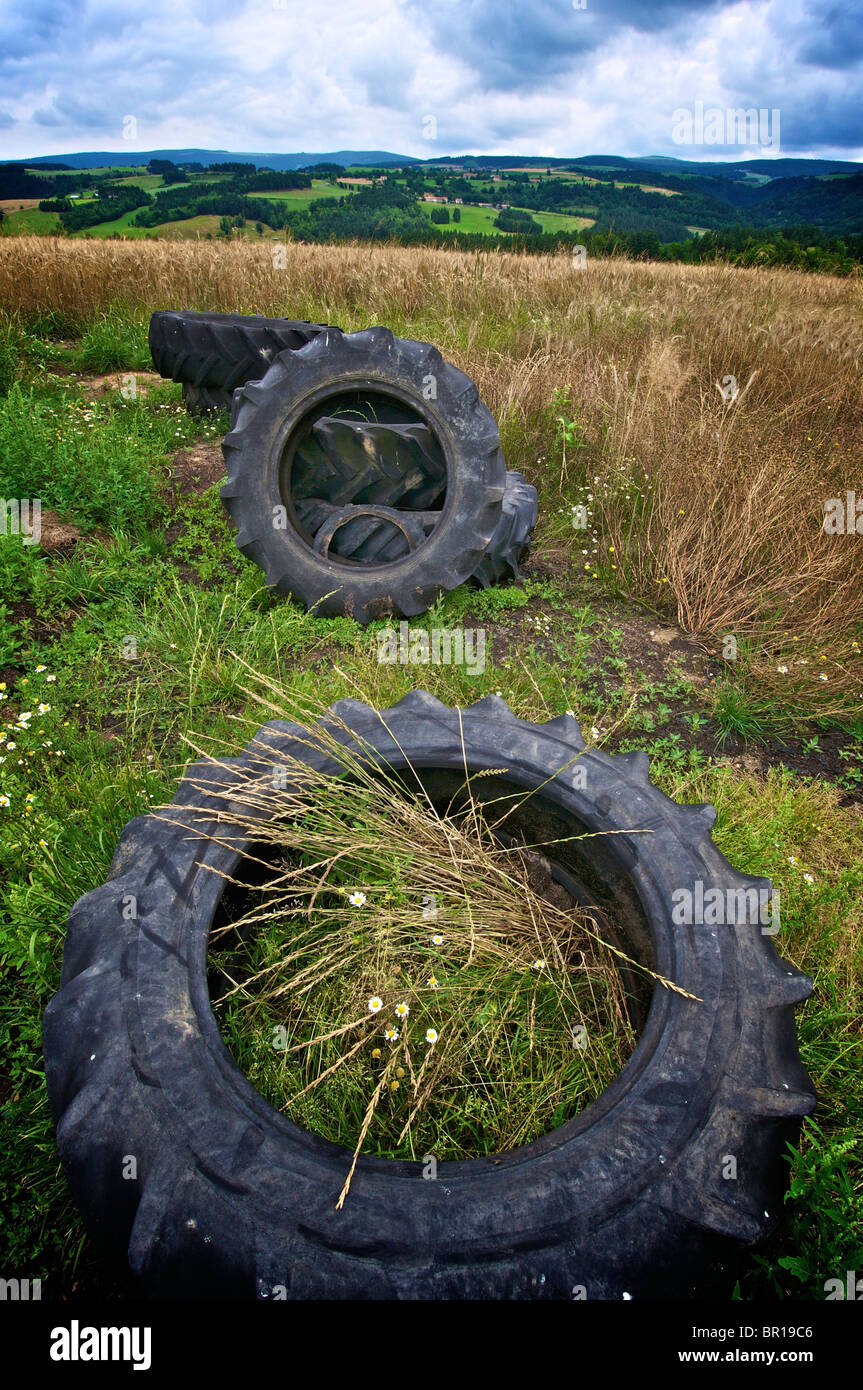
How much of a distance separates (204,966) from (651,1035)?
103 centimetres

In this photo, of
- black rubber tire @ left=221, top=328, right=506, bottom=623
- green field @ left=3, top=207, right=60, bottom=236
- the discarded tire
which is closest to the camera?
black rubber tire @ left=221, top=328, right=506, bottom=623

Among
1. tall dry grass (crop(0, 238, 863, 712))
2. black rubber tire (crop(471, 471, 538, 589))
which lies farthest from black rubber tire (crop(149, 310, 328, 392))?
black rubber tire (crop(471, 471, 538, 589))

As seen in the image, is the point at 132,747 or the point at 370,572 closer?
the point at 132,747

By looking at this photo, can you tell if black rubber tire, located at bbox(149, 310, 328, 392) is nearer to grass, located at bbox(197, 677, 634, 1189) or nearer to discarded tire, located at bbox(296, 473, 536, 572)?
discarded tire, located at bbox(296, 473, 536, 572)

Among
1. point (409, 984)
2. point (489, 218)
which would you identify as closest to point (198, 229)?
point (489, 218)

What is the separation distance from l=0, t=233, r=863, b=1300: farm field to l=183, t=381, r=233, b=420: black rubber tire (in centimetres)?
20

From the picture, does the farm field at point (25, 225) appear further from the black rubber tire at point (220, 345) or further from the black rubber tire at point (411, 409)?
the black rubber tire at point (411, 409)

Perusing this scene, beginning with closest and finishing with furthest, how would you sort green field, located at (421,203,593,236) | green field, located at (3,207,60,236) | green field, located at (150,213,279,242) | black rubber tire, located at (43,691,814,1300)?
black rubber tire, located at (43,691,814,1300) < green field, located at (3,207,60,236) < green field, located at (150,213,279,242) < green field, located at (421,203,593,236)

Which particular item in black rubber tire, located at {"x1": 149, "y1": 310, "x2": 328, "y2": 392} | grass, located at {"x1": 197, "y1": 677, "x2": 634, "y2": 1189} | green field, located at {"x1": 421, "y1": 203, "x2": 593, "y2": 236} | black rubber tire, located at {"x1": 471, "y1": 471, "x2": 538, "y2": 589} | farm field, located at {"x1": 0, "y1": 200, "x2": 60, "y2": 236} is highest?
green field, located at {"x1": 421, "y1": 203, "x2": 593, "y2": 236}

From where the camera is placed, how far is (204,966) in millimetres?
1602

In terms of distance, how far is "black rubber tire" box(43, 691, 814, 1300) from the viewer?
1185mm

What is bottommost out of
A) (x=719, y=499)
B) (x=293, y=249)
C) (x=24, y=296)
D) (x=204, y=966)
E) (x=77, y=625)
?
(x=204, y=966)

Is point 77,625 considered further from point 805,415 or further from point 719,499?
point 805,415

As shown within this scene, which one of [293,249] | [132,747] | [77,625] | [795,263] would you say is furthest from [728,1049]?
[795,263]
